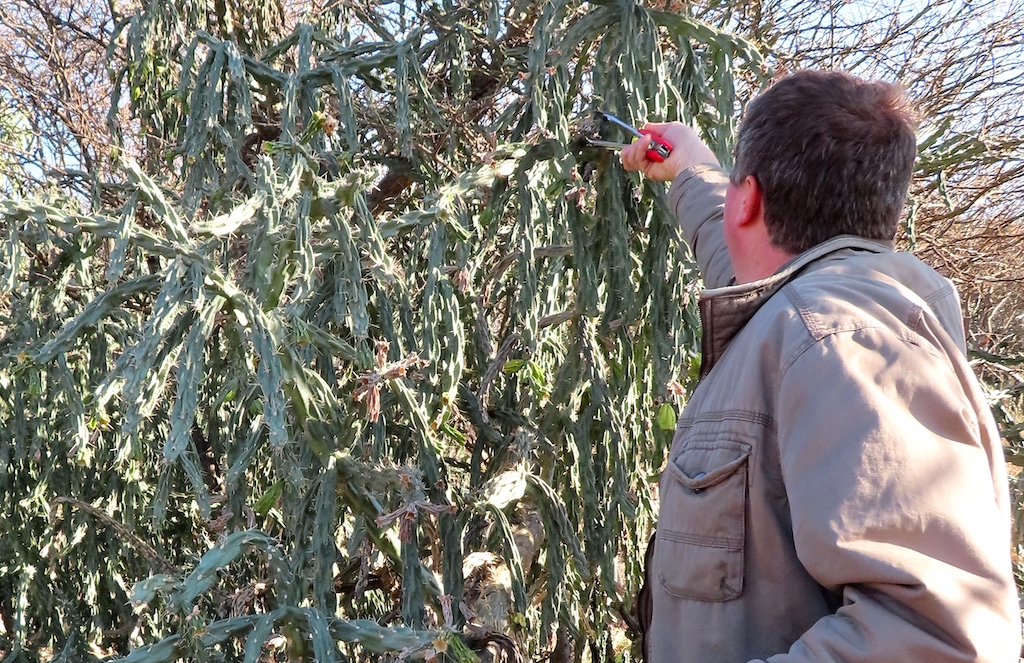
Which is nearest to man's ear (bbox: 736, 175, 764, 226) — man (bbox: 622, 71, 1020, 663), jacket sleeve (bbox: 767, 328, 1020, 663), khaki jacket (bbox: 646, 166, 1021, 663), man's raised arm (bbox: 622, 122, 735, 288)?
man (bbox: 622, 71, 1020, 663)

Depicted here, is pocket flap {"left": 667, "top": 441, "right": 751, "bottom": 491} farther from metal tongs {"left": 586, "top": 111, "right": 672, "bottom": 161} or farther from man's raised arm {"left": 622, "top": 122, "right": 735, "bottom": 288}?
metal tongs {"left": 586, "top": 111, "right": 672, "bottom": 161}

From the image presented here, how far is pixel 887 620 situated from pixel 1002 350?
15.7 feet

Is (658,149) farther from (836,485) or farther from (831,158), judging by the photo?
(836,485)

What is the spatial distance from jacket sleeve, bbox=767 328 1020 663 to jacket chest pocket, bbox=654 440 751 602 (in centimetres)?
8

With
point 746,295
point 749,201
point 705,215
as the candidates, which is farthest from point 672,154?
point 746,295

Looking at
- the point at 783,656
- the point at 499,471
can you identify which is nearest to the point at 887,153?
the point at 783,656

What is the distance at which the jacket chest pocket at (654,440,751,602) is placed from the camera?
1.07 metres

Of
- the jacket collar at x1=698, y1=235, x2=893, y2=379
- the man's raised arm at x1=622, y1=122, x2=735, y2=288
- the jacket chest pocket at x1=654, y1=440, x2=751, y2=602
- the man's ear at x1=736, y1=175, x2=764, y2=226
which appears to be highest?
the man's raised arm at x1=622, y1=122, x2=735, y2=288

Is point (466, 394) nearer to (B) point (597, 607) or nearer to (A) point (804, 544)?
(B) point (597, 607)

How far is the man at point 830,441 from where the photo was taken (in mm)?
941

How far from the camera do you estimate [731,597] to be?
108 cm

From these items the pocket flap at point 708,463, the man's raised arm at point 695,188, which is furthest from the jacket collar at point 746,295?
the man's raised arm at point 695,188

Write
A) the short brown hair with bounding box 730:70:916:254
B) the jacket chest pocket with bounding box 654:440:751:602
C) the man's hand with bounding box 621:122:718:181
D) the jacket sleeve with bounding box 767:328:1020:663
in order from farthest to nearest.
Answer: the man's hand with bounding box 621:122:718:181 → the short brown hair with bounding box 730:70:916:254 → the jacket chest pocket with bounding box 654:440:751:602 → the jacket sleeve with bounding box 767:328:1020:663

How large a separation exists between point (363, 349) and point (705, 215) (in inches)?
31.6
